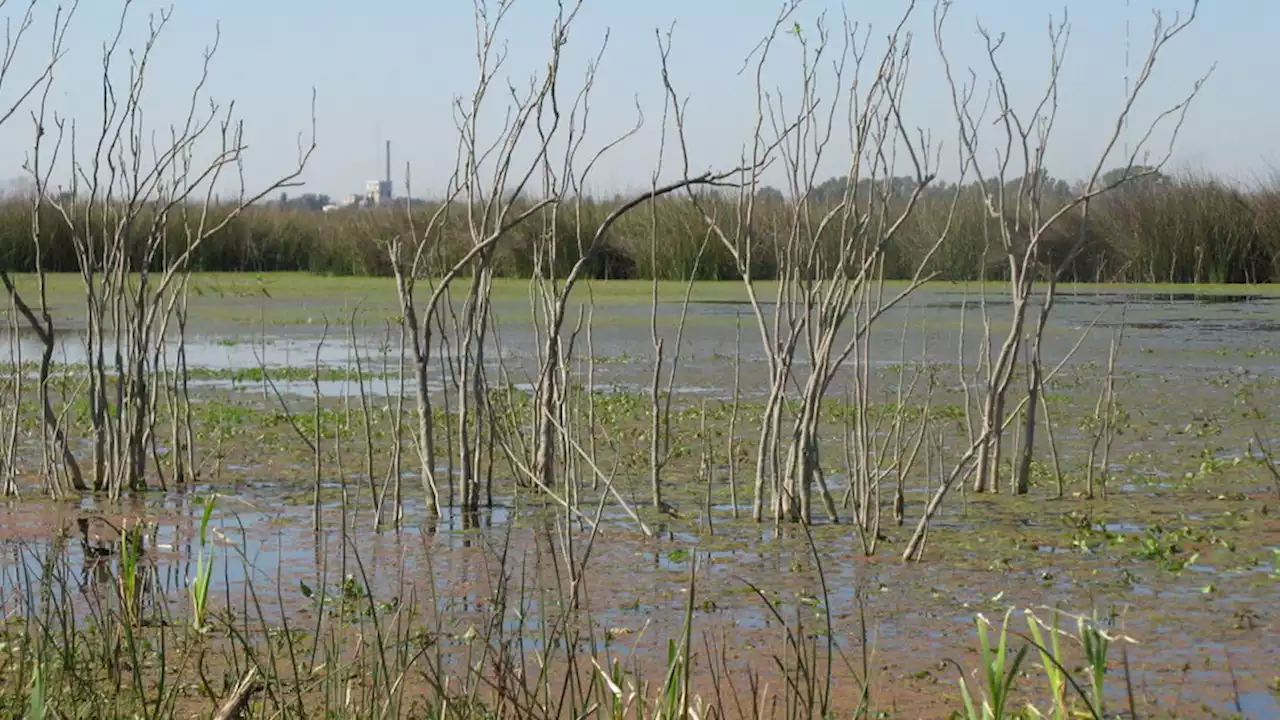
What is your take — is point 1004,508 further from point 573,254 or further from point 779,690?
point 573,254

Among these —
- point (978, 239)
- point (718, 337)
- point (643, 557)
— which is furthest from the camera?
point (978, 239)

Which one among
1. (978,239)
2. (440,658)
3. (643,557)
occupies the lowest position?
(643,557)

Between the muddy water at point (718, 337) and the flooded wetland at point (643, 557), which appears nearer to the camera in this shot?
the flooded wetland at point (643, 557)

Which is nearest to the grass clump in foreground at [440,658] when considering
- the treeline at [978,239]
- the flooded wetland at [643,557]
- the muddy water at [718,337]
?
the flooded wetland at [643,557]

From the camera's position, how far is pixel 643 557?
19.3 ft

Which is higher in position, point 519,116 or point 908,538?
point 519,116

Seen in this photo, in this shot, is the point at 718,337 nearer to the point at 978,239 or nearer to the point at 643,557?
the point at 978,239

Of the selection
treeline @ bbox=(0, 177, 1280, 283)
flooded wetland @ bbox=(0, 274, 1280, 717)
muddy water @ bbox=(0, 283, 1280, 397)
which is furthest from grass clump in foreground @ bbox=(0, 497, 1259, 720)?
treeline @ bbox=(0, 177, 1280, 283)

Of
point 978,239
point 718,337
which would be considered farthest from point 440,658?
point 978,239

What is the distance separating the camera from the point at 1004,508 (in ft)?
22.4

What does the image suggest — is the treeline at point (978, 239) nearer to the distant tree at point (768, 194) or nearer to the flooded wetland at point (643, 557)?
the distant tree at point (768, 194)

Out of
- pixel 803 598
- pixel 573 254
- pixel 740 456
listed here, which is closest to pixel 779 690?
pixel 803 598

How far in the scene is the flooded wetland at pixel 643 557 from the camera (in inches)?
157

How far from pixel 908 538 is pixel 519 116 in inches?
81.0
